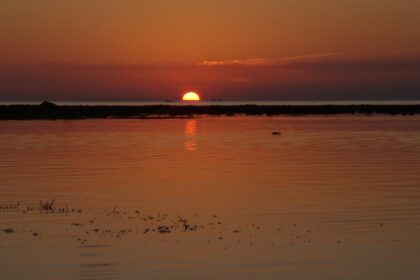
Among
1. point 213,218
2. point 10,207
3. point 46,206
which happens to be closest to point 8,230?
point 46,206

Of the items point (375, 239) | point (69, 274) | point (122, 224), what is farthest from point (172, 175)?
point (69, 274)

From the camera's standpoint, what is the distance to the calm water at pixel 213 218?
14.6 metres

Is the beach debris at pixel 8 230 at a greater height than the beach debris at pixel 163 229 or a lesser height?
lesser

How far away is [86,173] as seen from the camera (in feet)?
104

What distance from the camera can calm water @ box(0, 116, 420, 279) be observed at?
14.6 metres

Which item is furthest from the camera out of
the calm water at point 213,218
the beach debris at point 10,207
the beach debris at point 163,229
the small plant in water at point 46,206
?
the beach debris at point 10,207

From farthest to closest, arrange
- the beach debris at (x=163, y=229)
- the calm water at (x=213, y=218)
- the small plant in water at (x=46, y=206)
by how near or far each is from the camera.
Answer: the small plant in water at (x=46, y=206)
the beach debris at (x=163, y=229)
the calm water at (x=213, y=218)

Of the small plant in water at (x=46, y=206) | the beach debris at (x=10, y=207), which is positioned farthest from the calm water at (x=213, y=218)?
the small plant in water at (x=46, y=206)

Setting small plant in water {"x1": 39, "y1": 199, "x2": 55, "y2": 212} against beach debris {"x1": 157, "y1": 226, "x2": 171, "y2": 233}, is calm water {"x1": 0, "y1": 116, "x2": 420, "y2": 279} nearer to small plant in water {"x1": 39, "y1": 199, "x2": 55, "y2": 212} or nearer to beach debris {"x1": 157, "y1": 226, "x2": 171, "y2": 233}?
beach debris {"x1": 157, "y1": 226, "x2": 171, "y2": 233}

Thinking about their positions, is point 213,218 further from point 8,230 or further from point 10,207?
point 10,207

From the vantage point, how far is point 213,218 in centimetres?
1980

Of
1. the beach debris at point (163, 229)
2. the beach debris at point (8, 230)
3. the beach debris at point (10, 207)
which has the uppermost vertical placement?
the beach debris at point (163, 229)

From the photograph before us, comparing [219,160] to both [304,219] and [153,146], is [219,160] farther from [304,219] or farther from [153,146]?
[304,219]

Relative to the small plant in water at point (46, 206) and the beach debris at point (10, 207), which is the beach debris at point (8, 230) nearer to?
the small plant in water at point (46, 206)
